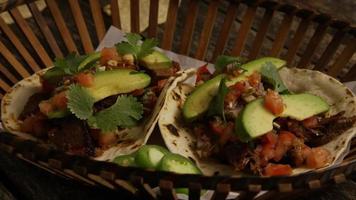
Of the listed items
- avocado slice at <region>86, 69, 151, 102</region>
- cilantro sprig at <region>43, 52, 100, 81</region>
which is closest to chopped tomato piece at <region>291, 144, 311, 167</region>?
avocado slice at <region>86, 69, 151, 102</region>

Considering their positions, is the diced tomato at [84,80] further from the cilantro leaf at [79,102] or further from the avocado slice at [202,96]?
the avocado slice at [202,96]

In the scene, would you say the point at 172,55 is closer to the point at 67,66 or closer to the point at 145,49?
the point at 145,49

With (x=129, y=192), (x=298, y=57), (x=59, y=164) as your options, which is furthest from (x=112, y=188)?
(x=298, y=57)

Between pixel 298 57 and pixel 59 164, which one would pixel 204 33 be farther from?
pixel 59 164

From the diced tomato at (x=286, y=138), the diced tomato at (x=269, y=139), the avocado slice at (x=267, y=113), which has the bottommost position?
the diced tomato at (x=286, y=138)

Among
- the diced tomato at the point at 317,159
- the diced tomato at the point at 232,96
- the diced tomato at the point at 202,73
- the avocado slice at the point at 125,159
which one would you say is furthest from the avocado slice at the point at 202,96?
the diced tomato at the point at 317,159

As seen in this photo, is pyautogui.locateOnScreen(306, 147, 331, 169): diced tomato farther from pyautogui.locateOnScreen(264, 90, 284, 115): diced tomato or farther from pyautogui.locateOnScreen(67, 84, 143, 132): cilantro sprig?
pyautogui.locateOnScreen(67, 84, 143, 132): cilantro sprig
